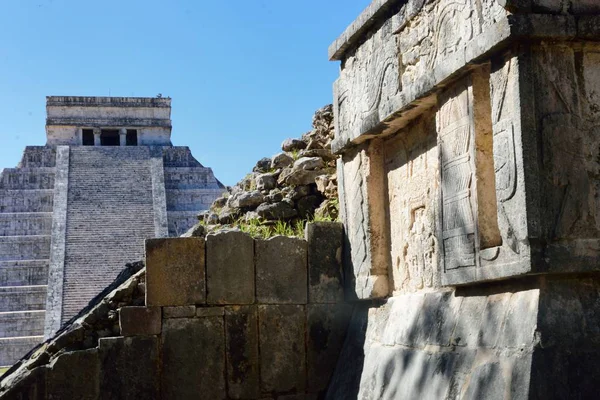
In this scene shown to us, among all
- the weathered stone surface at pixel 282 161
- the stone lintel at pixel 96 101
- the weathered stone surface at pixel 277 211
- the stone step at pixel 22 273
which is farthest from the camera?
the stone lintel at pixel 96 101

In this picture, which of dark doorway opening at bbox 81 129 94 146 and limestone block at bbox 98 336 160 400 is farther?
dark doorway opening at bbox 81 129 94 146

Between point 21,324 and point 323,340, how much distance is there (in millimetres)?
21853

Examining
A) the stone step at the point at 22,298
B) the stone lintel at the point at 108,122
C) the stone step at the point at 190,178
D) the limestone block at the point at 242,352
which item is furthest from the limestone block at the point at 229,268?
the stone lintel at the point at 108,122

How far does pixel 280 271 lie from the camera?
263 inches

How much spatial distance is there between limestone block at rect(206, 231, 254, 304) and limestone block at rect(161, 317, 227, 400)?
0.22 metres

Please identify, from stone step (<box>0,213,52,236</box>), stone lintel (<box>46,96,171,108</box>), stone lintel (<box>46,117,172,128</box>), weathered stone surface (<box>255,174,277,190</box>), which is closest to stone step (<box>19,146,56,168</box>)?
stone lintel (<box>46,117,172,128</box>)

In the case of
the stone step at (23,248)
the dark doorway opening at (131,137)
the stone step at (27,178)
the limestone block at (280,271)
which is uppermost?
the dark doorway opening at (131,137)

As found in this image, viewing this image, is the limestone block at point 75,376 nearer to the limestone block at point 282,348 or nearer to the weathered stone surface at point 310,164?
the limestone block at point 282,348

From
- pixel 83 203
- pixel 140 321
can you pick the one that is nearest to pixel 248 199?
pixel 140 321

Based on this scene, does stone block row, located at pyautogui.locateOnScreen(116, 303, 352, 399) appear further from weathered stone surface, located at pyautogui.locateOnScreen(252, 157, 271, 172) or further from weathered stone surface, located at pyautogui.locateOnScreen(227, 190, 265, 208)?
weathered stone surface, located at pyautogui.locateOnScreen(252, 157, 271, 172)

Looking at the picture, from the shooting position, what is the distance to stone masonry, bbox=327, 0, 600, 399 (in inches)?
164

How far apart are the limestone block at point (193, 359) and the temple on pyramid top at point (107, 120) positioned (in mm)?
36176

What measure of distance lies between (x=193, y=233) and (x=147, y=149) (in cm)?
3272

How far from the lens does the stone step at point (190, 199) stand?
35219 mm
